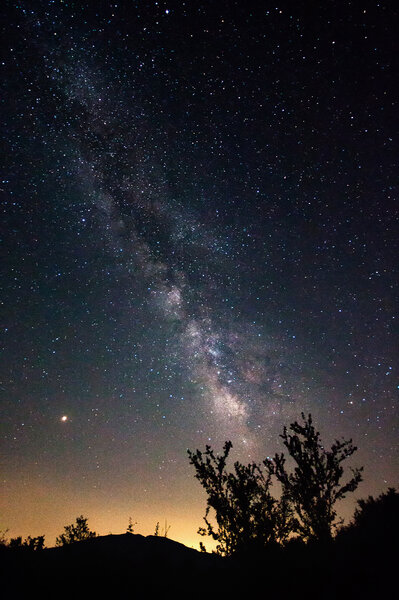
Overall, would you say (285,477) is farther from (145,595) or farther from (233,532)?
(145,595)

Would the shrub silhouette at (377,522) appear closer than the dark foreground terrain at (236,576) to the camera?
No

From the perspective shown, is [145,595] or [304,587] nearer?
[304,587]

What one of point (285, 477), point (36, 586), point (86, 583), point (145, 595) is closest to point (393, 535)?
point (285, 477)

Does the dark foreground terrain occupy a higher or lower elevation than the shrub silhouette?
lower

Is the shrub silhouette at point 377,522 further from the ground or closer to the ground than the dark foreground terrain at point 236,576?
further from the ground

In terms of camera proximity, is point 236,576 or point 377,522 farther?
point 377,522

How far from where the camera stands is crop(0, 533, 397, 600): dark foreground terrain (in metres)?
5.37

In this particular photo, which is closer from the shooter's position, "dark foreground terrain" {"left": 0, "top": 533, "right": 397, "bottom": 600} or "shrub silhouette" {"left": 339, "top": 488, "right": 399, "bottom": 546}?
"dark foreground terrain" {"left": 0, "top": 533, "right": 397, "bottom": 600}

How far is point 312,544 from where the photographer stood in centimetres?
895

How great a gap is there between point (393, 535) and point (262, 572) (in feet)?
12.8

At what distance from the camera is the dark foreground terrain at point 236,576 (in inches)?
211

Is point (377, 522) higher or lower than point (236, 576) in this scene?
higher

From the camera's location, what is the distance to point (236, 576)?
669cm

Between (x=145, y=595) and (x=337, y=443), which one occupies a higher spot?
(x=337, y=443)
